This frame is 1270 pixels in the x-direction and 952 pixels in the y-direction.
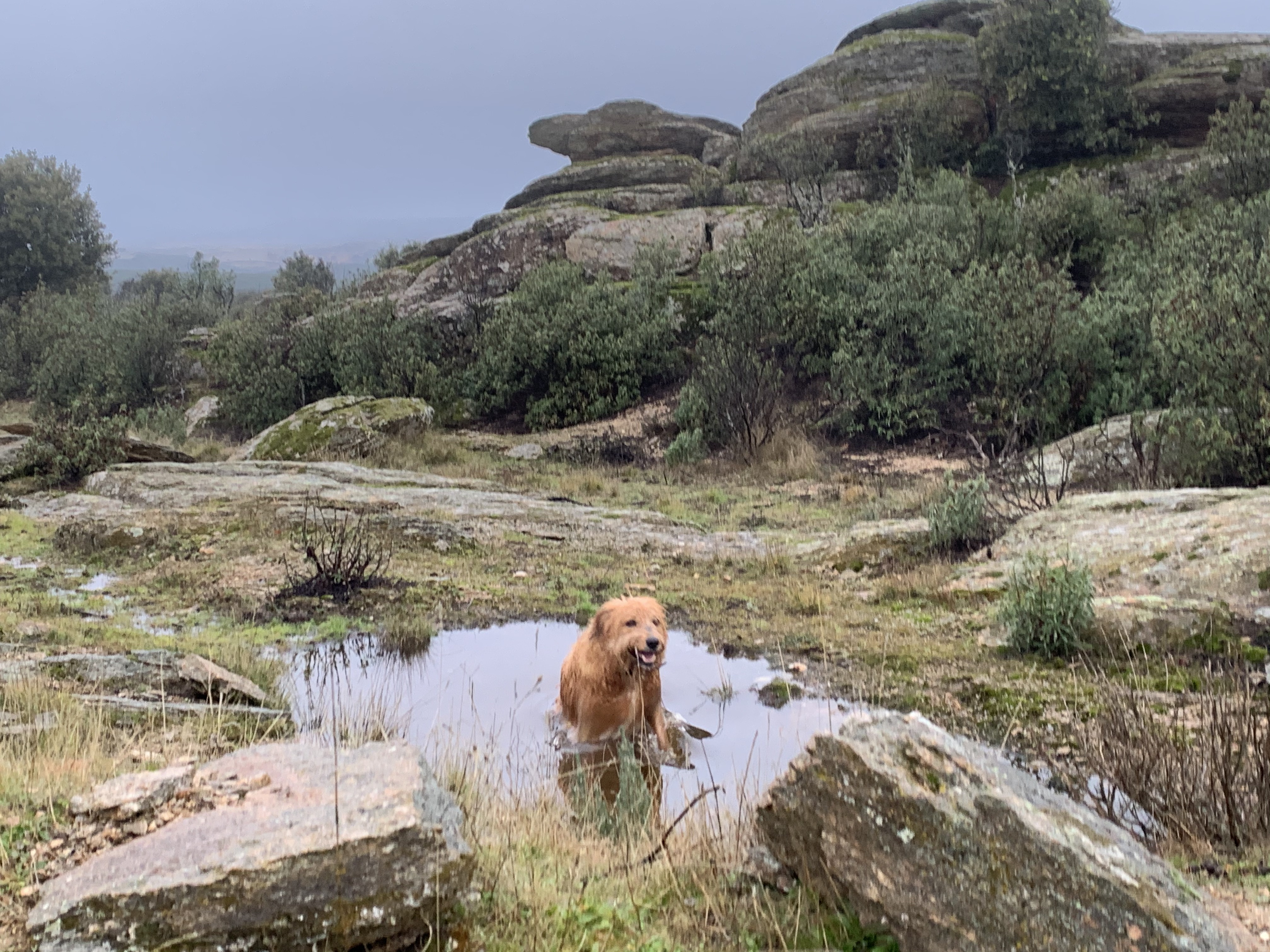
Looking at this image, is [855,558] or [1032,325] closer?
[855,558]

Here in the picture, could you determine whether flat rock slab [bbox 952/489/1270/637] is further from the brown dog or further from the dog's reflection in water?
the dog's reflection in water

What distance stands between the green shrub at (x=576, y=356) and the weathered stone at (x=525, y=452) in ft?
8.94

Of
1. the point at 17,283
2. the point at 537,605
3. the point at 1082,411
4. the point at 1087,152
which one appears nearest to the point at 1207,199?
the point at 1087,152

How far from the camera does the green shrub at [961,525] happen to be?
892cm

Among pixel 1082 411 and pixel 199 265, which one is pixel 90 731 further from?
pixel 199 265

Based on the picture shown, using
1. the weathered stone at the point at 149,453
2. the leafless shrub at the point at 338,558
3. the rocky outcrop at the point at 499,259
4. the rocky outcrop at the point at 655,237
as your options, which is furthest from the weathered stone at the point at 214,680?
the rocky outcrop at the point at 499,259

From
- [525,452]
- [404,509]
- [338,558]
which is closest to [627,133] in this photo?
[525,452]

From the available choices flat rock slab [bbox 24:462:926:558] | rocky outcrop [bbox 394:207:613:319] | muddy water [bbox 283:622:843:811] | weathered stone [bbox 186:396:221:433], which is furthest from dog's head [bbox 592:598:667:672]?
rocky outcrop [bbox 394:207:613:319]

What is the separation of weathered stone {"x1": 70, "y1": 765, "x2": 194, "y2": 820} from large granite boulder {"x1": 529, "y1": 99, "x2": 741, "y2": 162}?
1732 inches

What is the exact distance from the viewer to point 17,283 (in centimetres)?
4078

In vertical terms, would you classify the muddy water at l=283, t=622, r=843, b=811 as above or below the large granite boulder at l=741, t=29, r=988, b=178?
below

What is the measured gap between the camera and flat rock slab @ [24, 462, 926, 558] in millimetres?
10242

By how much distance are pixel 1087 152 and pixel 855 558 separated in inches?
1324

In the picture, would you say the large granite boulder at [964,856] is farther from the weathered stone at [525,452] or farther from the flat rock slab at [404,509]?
the weathered stone at [525,452]
